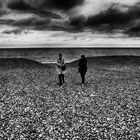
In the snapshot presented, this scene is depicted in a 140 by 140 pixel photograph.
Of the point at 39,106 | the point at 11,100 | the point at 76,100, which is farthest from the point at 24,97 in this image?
the point at 76,100

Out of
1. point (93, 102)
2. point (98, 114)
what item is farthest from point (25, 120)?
point (93, 102)

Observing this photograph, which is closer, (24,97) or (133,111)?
(133,111)

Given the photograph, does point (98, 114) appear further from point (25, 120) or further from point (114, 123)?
point (25, 120)

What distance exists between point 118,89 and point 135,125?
416 inches

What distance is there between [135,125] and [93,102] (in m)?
5.33

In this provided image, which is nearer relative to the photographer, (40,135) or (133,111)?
(40,135)

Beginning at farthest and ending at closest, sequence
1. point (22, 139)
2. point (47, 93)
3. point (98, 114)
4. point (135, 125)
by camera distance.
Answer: point (47, 93), point (98, 114), point (135, 125), point (22, 139)

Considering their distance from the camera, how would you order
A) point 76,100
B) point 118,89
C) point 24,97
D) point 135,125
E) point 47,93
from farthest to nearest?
point 118,89 < point 47,93 < point 24,97 < point 76,100 < point 135,125

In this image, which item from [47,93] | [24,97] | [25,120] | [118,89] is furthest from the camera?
[118,89]

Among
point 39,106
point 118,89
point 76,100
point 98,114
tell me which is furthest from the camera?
point 118,89

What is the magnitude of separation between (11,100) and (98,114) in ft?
26.1

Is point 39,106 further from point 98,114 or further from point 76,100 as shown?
point 98,114

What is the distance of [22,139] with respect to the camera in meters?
10.7

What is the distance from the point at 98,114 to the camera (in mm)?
14367
